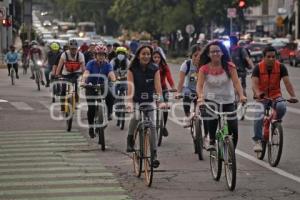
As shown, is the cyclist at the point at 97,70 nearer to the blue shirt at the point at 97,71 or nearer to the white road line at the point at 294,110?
the blue shirt at the point at 97,71

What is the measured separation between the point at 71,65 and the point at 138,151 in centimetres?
605

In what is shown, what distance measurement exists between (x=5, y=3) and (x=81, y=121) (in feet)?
106

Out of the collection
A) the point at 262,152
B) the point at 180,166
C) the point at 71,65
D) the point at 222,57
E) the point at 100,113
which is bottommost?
the point at 180,166

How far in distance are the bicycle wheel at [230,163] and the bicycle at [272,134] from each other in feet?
5.24

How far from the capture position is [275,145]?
35.9ft

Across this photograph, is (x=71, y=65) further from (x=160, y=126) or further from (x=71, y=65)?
(x=160, y=126)

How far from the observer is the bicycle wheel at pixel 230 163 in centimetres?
905

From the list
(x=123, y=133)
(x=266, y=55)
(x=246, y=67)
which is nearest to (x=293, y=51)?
(x=246, y=67)

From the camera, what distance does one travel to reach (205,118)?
33.9ft

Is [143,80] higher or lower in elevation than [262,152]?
higher

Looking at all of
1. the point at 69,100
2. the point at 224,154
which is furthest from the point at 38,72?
the point at 224,154

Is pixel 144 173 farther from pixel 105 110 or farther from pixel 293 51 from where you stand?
pixel 293 51

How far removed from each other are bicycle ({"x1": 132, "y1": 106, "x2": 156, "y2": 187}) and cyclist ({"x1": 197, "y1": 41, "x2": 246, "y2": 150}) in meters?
0.75

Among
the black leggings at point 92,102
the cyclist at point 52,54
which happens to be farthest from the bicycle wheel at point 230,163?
the cyclist at point 52,54
